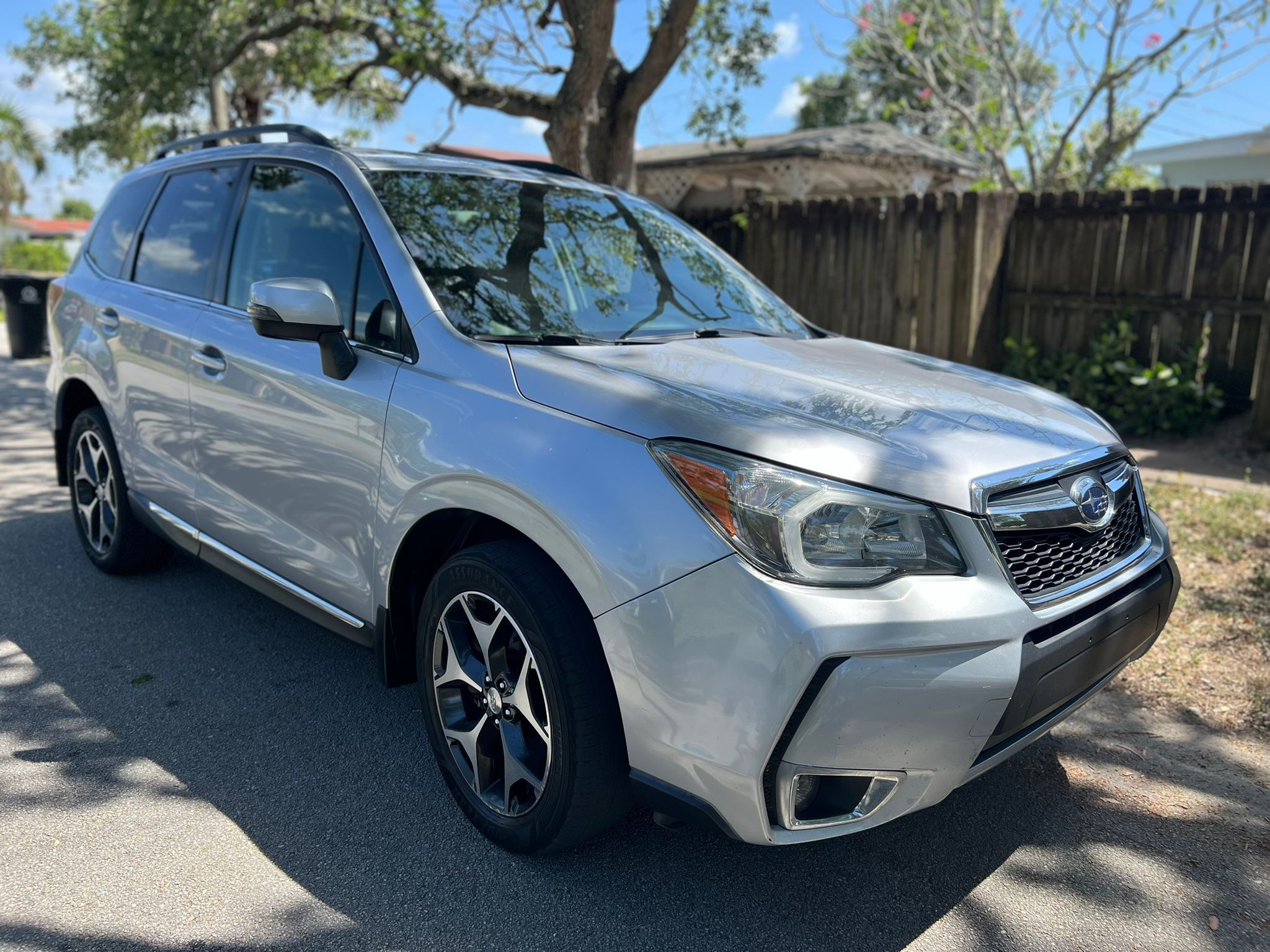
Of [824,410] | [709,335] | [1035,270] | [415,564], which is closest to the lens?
[824,410]

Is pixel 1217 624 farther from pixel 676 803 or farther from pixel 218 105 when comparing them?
pixel 218 105

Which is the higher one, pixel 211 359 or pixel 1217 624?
pixel 211 359

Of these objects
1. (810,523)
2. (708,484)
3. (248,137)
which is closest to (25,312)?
(248,137)

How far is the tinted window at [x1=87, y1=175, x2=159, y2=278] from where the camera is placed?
4555mm

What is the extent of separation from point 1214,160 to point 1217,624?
71.3 feet

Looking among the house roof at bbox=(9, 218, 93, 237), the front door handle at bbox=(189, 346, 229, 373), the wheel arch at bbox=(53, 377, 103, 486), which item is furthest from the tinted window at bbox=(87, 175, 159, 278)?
the house roof at bbox=(9, 218, 93, 237)

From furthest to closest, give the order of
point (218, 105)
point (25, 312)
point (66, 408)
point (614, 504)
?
point (218, 105)
point (25, 312)
point (66, 408)
point (614, 504)

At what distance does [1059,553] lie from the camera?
246cm

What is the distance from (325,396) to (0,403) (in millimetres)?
8422

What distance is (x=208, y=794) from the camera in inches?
117

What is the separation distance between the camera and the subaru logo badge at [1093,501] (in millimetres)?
2531

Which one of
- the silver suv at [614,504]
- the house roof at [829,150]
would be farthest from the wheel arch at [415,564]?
the house roof at [829,150]

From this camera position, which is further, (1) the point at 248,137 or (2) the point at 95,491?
(2) the point at 95,491

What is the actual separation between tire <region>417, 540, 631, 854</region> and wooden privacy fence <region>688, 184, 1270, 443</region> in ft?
21.9
